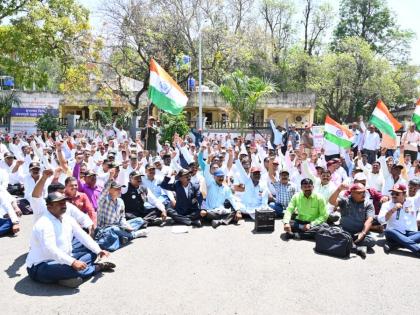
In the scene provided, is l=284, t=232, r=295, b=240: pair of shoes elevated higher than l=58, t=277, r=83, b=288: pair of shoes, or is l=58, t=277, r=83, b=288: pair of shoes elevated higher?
l=284, t=232, r=295, b=240: pair of shoes

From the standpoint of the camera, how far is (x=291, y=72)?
3491 centimetres

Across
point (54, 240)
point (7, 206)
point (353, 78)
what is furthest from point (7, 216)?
point (353, 78)

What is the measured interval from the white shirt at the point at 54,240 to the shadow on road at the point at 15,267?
552 mm

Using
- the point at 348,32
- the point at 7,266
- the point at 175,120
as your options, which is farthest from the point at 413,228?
the point at 348,32

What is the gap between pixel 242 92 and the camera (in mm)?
21141

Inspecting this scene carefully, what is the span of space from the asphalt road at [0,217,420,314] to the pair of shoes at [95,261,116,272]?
0.11m

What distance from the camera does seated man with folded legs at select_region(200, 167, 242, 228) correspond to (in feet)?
28.3

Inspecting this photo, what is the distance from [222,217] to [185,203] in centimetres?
79

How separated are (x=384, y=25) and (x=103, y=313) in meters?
40.1

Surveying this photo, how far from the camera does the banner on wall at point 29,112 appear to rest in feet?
79.9

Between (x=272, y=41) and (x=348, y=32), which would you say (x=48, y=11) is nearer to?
(x=272, y=41)

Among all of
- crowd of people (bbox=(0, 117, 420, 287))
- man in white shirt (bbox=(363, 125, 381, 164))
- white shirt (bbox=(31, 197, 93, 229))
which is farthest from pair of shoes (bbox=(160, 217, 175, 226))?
man in white shirt (bbox=(363, 125, 381, 164))

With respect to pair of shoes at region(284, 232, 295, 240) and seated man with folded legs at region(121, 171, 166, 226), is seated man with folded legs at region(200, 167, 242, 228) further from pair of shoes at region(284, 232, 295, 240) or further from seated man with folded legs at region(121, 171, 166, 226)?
pair of shoes at region(284, 232, 295, 240)

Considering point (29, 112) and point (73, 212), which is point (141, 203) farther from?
point (29, 112)
